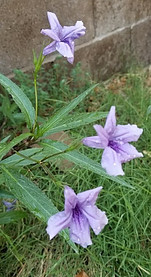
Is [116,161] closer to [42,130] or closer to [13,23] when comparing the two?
[42,130]

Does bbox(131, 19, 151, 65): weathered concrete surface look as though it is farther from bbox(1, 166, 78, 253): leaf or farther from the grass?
bbox(1, 166, 78, 253): leaf

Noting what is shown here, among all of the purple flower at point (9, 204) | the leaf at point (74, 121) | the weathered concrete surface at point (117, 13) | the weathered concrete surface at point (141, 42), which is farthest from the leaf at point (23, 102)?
the weathered concrete surface at point (141, 42)

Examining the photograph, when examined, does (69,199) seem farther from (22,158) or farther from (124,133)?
(22,158)

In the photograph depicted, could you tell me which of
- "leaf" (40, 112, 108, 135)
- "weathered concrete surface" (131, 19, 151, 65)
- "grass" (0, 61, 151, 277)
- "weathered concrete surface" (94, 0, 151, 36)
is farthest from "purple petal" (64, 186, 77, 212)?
"weathered concrete surface" (131, 19, 151, 65)

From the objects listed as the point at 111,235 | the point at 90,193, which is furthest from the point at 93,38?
A: the point at 90,193

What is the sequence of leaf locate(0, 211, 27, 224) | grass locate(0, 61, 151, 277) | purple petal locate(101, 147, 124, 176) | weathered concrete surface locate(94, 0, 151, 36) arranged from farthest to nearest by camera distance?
weathered concrete surface locate(94, 0, 151, 36) → grass locate(0, 61, 151, 277) → leaf locate(0, 211, 27, 224) → purple petal locate(101, 147, 124, 176)

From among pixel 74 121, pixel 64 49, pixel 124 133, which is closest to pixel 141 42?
pixel 74 121
